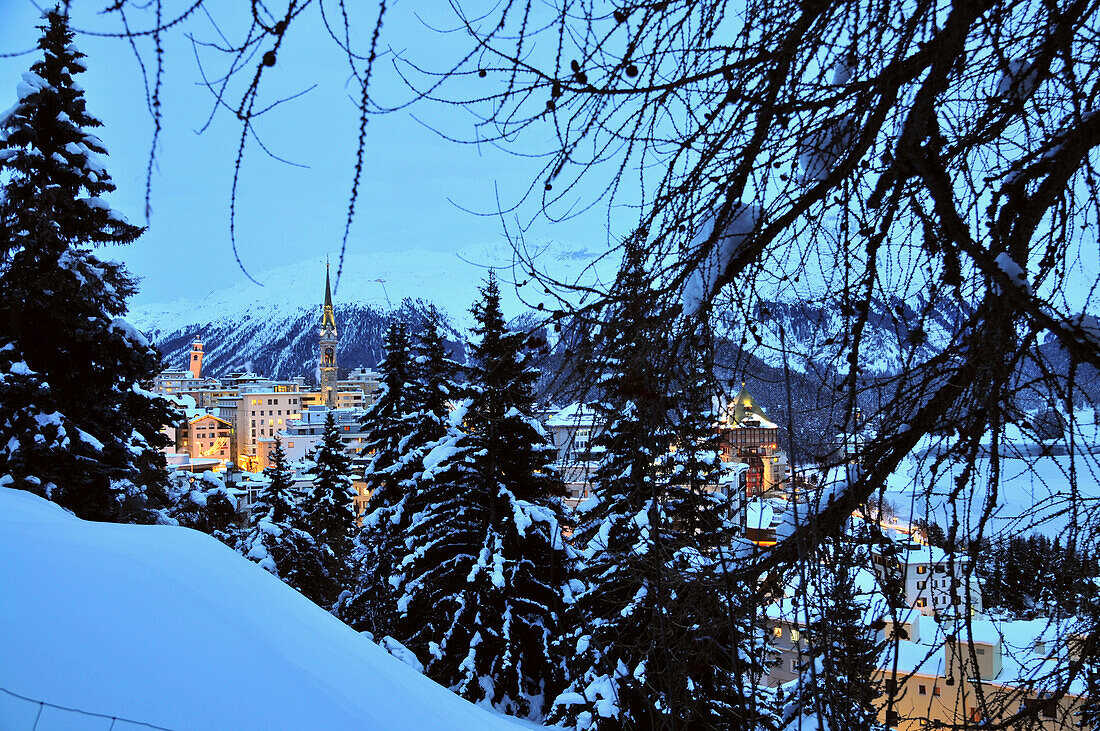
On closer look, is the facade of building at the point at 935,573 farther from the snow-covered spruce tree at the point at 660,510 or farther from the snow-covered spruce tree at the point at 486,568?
the snow-covered spruce tree at the point at 486,568

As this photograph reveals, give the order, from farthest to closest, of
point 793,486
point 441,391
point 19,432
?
point 441,391, point 19,432, point 793,486

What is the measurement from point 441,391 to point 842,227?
12.7 m

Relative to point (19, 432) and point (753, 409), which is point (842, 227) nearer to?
point (753, 409)

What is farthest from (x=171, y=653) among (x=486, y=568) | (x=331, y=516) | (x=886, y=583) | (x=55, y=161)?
(x=331, y=516)

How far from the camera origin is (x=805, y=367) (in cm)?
181

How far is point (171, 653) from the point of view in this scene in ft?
6.31

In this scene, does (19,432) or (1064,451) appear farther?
(19,432)

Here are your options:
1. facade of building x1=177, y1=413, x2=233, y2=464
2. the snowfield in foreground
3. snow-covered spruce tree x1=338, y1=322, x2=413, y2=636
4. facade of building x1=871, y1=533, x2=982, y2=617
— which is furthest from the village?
facade of building x1=177, y1=413, x2=233, y2=464

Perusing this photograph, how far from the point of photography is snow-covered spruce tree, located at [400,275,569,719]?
930cm

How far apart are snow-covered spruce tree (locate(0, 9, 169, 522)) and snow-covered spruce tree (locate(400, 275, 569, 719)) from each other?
388 centimetres

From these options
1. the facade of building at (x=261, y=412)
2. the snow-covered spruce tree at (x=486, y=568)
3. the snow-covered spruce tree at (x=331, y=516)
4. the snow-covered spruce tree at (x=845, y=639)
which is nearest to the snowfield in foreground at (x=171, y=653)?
the snow-covered spruce tree at (x=845, y=639)

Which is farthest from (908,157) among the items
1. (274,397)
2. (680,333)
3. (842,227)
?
(274,397)

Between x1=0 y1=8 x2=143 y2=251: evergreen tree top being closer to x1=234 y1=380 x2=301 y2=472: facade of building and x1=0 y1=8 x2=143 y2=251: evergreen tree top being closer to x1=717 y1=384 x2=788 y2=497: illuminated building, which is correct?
x1=717 y1=384 x2=788 y2=497: illuminated building

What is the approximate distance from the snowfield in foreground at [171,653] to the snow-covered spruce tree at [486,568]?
6.24 meters
